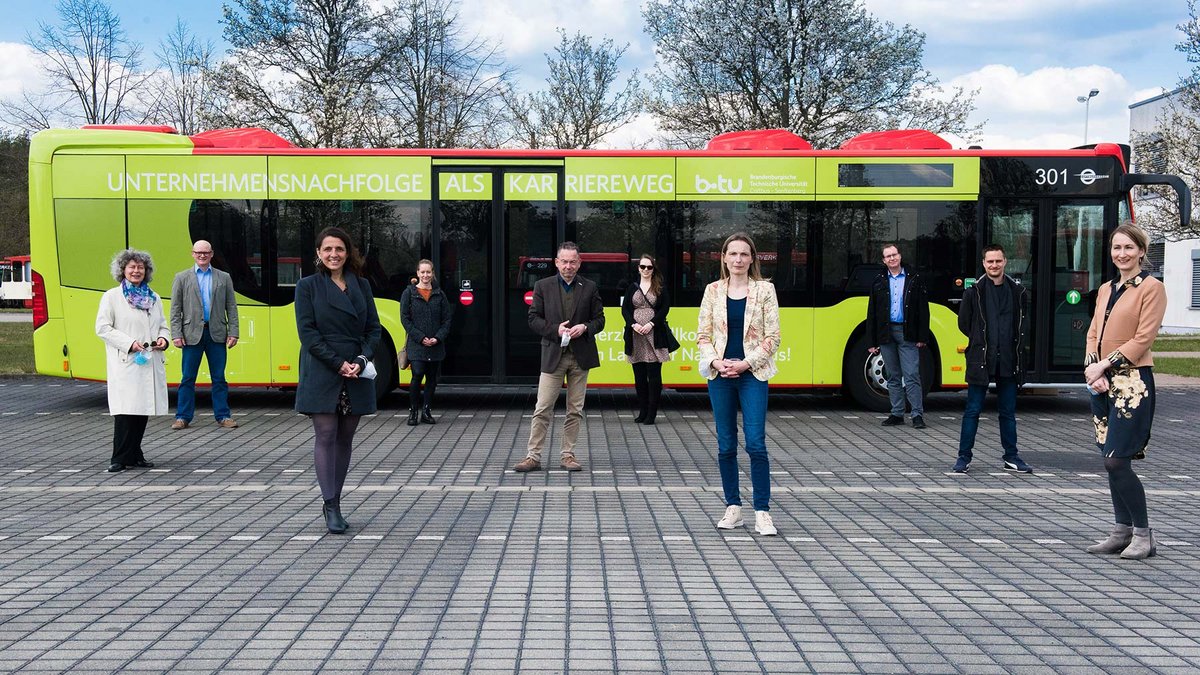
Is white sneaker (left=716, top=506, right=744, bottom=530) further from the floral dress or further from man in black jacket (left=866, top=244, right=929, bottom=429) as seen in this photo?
man in black jacket (left=866, top=244, right=929, bottom=429)

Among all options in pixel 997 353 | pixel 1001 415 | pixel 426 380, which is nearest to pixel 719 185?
pixel 426 380

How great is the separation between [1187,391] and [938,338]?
5936 mm

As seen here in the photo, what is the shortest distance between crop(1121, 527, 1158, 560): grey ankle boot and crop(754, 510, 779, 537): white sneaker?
1.94 metres

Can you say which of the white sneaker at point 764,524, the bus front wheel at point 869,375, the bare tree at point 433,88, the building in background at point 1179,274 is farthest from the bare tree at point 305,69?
the building in background at point 1179,274

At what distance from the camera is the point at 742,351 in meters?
6.35

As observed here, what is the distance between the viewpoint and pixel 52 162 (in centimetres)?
1302

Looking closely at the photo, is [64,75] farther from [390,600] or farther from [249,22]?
[390,600]

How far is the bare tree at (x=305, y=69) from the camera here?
27.9m

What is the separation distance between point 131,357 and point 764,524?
18.0 ft

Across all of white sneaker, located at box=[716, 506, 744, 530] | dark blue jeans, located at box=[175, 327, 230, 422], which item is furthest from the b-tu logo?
white sneaker, located at box=[716, 506, 744, 530]

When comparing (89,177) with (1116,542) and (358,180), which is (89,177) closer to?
(358,180)

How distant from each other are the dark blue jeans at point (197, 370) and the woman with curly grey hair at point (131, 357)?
2.42m

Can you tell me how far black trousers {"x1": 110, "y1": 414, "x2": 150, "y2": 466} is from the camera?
28.4 feet

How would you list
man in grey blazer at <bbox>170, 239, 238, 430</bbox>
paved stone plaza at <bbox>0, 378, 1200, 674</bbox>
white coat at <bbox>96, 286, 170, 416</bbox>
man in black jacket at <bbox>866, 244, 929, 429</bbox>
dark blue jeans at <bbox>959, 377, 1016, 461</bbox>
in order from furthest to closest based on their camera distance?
man in black jacket at <bbox>866, 244, 929, 429</bbox>, man in grey blazer at <bbox>170, 239, 238, 430</bbox>, dark blue jeans at <bbox>959, 377, 1016, 461</bbox>, white coat at <bbox>96, 286, 170, 416</bbox>, paved stone plaza at <bbox>0, 378, 1200, 674</bbox>
